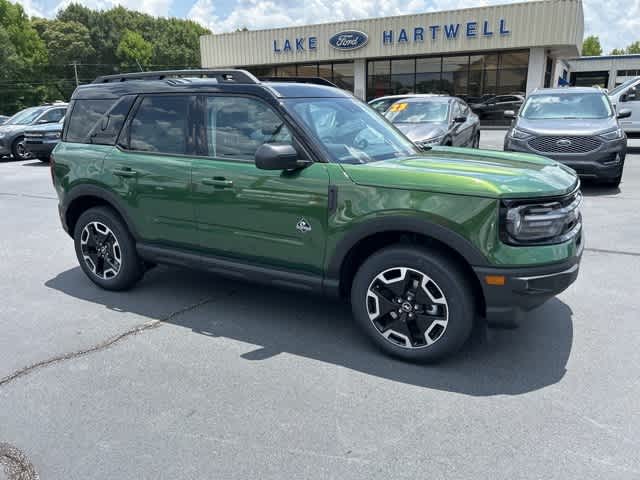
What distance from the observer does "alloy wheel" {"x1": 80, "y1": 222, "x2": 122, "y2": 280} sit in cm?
470

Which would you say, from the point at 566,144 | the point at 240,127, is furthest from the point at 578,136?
the point at 240,127

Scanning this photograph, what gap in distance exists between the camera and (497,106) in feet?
85.5

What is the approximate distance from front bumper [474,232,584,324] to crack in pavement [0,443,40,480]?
8.32ft

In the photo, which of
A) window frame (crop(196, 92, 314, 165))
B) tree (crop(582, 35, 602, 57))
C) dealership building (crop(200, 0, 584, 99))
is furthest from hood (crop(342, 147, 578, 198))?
tree (crop(582, 35, 602, 57))

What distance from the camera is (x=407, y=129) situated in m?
9.45

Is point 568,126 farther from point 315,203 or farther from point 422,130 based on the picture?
point 315,203

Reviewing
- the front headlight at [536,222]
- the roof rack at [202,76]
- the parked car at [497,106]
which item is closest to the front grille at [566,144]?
the front headlight at [536,222]

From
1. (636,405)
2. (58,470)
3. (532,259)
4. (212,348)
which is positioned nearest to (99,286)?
(212,348)

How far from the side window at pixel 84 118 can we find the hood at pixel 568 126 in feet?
23.2

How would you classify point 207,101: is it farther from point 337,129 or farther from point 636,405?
point 636,405

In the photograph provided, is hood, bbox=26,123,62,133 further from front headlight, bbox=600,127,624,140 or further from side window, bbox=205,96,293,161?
front headlight, bbox=600,127,624,140

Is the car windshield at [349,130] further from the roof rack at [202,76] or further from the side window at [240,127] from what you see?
the roof rack at [202,76]

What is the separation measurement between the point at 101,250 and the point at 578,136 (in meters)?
7.55

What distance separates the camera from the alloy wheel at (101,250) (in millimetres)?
4698
